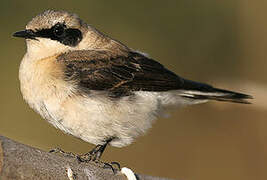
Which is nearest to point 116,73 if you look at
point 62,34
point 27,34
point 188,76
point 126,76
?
point 126,76

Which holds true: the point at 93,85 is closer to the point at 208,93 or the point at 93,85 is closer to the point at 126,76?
the point at 126,76

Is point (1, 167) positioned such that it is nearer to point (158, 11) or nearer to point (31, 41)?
point (31, 41)

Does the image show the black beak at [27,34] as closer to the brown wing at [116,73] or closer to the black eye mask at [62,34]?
the black eye mask at [62,34]

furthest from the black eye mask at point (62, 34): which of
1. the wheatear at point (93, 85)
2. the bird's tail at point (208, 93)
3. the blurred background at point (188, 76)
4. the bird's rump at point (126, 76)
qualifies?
the blurred background at point (188, 76)

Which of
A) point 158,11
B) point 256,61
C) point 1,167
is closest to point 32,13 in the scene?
point 158,11

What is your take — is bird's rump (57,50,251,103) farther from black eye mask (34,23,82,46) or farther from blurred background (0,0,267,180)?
blurred background (0,0,267,180)

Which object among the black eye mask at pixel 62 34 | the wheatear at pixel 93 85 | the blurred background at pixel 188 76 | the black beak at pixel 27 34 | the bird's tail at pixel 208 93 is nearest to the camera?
the wheatear at pixel 93 85

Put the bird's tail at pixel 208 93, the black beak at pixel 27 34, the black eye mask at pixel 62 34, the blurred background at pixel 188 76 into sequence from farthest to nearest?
the blurred background at pixel 188 76
the bird's tail at pixel 208 93
the black eye mask at pixel 62 34
the black beak at pixel 27 34
